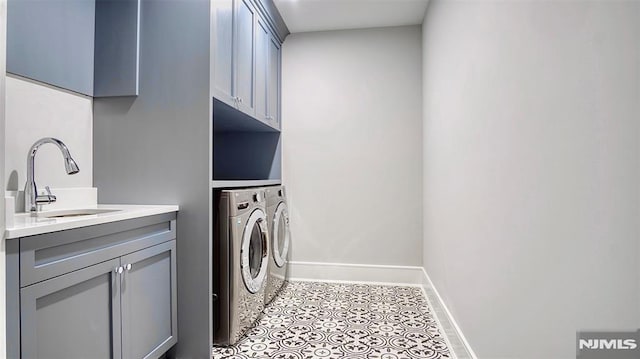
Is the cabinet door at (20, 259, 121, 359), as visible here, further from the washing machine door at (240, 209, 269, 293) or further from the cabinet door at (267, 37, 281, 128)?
the cabinet door at (267, 37, 281, 128)

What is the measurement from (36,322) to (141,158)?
0.98 metres

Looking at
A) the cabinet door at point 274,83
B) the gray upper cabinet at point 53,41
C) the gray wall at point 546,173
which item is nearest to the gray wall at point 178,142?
the gray upper cabinet at point 53,41

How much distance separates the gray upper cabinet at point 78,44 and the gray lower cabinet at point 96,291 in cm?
85

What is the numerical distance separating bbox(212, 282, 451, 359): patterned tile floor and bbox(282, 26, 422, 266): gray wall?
0.50m

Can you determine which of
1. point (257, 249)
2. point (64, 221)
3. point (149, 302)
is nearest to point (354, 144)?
point (257, 249)

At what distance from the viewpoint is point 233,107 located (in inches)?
84.1

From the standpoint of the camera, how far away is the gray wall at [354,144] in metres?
3.21

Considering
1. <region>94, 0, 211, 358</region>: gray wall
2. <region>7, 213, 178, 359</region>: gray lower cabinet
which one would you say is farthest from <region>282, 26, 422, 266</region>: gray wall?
<region>7, 213, 178, 359</region>: gray lower cabinet

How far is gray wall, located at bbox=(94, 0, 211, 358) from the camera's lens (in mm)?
1783

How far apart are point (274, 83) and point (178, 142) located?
1567 mm

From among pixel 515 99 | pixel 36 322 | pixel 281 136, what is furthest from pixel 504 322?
pixel 281 136

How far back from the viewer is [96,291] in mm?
1296

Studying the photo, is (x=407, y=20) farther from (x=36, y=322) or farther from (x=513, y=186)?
(x=36, y=322)

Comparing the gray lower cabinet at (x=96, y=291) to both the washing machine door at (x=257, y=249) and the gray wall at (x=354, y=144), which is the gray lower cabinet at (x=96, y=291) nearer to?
the washing machine door at (x=257, y=249)
